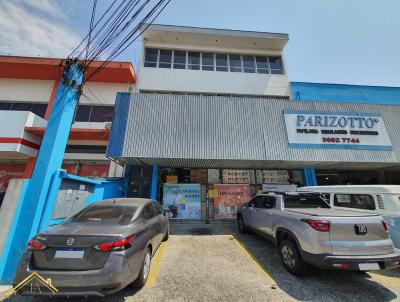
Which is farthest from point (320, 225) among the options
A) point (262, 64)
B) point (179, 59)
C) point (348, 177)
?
point (262, 64)

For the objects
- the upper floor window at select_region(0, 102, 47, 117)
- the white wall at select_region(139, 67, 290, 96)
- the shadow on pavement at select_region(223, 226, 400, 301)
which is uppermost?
the white wall at select_region(139, 67, 290, 96)

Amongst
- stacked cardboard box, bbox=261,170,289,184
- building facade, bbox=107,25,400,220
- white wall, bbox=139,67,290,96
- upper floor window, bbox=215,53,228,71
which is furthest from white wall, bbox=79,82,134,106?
stacked cardboard box, bbox=261,170,289,184

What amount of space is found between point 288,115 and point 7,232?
11690mm

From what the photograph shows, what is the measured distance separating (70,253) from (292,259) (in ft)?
14.2

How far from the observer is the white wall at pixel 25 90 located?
46.1 ft

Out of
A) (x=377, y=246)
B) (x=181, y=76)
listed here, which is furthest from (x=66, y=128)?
(x=181, y=76)

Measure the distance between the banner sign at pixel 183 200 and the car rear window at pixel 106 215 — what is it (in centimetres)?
656

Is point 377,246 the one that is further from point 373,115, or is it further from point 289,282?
point 373,115

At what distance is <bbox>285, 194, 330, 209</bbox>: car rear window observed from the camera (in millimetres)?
5331

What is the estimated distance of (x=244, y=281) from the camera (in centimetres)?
403

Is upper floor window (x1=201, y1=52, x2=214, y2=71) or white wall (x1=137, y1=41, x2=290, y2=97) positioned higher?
upper floor window (x1=201, y1=52, x2=214, y2=71)

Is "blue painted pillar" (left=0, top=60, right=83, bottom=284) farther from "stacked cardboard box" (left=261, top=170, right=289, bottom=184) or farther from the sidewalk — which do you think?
"stacked cardboard box" (left=261, top=170, right=289, bottom=184)

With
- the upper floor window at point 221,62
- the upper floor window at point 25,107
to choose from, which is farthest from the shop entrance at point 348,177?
the upper floor window at point 25,107

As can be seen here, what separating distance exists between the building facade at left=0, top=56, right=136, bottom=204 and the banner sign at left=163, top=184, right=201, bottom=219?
411cm
